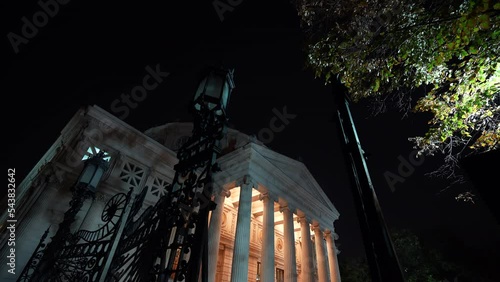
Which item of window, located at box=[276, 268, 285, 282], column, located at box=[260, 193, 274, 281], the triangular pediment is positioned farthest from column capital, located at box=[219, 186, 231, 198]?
window, located at box=[276, 268, 285, 282]

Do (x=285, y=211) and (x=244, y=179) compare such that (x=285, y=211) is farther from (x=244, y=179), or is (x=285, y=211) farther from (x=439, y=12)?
(x=439, y=12)

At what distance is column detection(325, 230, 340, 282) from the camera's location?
18844mm

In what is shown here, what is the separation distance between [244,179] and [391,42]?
11.3 meters

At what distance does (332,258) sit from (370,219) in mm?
21124

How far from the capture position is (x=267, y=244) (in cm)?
1404

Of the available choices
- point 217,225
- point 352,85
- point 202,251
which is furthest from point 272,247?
point 202,251

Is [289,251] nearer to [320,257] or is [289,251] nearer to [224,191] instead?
[320,257]

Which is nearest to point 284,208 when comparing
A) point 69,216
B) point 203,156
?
point 69,216

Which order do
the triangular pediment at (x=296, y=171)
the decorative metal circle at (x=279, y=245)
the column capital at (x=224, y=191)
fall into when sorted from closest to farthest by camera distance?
1. the column capital at (x=224, y=191)
2. the triangular pediment at (x=296, y=171)
3. the decorative metal circle at (x=279, y=245)

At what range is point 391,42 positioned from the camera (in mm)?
5219

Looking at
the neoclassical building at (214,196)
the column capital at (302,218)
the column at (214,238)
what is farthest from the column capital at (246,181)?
the column capital at (302,218)

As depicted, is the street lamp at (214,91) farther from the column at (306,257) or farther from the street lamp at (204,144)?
the column at (306,257)

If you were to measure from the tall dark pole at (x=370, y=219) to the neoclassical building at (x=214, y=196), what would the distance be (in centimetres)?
783

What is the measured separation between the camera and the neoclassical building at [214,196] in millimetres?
10534
